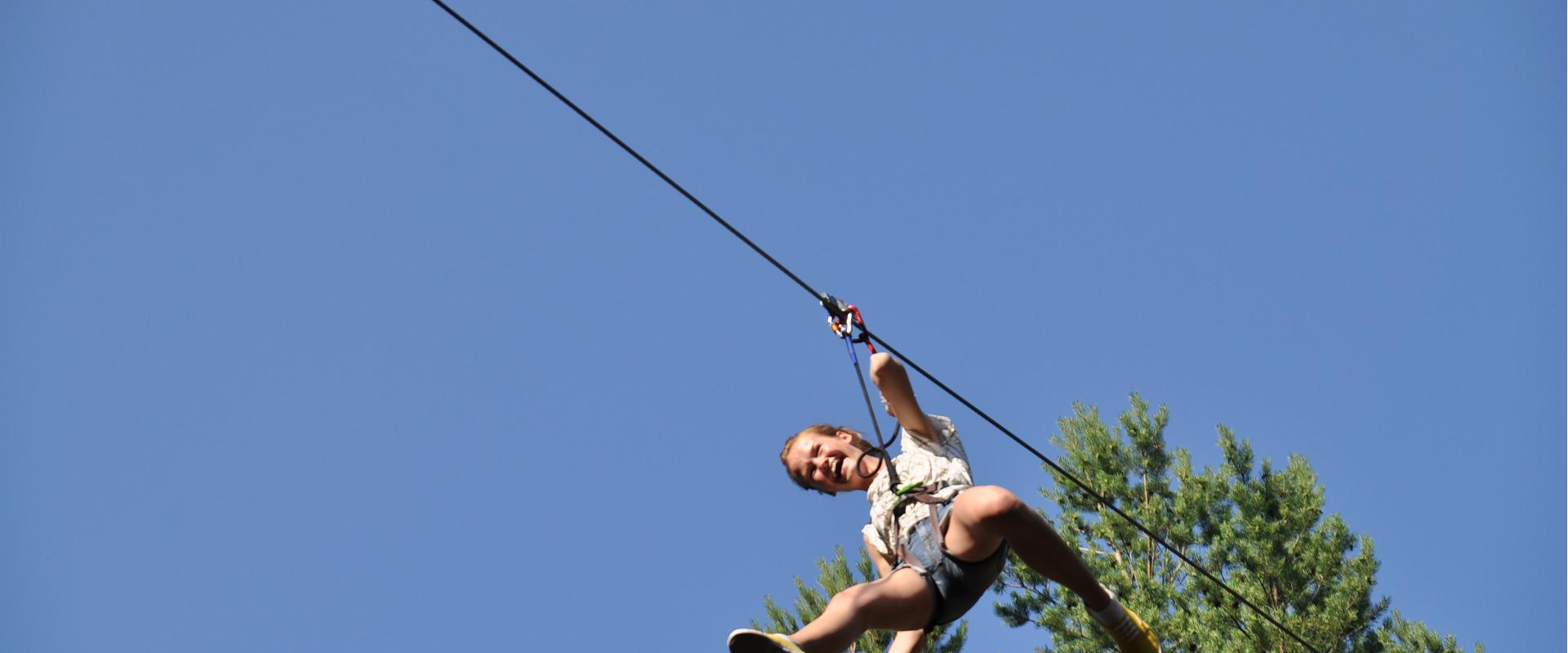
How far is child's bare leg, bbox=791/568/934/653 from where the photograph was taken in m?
3.88

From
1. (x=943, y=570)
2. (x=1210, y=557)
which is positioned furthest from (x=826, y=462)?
(x=1210, y=557)

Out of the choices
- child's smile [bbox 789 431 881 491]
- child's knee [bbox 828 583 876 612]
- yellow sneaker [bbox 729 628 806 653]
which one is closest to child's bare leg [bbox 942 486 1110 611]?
child's knee [bbox 828 583 876 612]

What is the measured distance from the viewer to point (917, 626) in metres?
4.22

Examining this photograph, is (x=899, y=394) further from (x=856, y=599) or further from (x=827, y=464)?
(x=856, y=599)

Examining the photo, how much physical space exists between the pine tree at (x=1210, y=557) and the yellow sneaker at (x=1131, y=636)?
4.82 meters

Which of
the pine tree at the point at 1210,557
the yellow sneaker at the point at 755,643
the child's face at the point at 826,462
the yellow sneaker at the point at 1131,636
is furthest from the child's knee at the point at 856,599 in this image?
the pine tree at the point at 1210,557

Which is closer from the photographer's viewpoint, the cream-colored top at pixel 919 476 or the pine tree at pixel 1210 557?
the cream-colored top at pixel 919 476

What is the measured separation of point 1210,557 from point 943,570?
6.37 m

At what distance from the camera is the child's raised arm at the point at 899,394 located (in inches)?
171

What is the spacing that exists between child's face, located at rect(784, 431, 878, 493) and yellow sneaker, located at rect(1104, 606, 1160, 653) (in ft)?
2.74

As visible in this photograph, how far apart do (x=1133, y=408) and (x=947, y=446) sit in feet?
21.7

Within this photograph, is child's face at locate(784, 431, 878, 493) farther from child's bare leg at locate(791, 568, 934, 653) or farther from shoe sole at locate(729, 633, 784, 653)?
shoe sole at locate(729, 633, 784, 653)

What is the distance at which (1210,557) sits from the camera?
9.98 metres

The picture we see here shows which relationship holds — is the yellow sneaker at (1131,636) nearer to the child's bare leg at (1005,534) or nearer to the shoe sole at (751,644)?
the child's bare leg at (1005,534)
